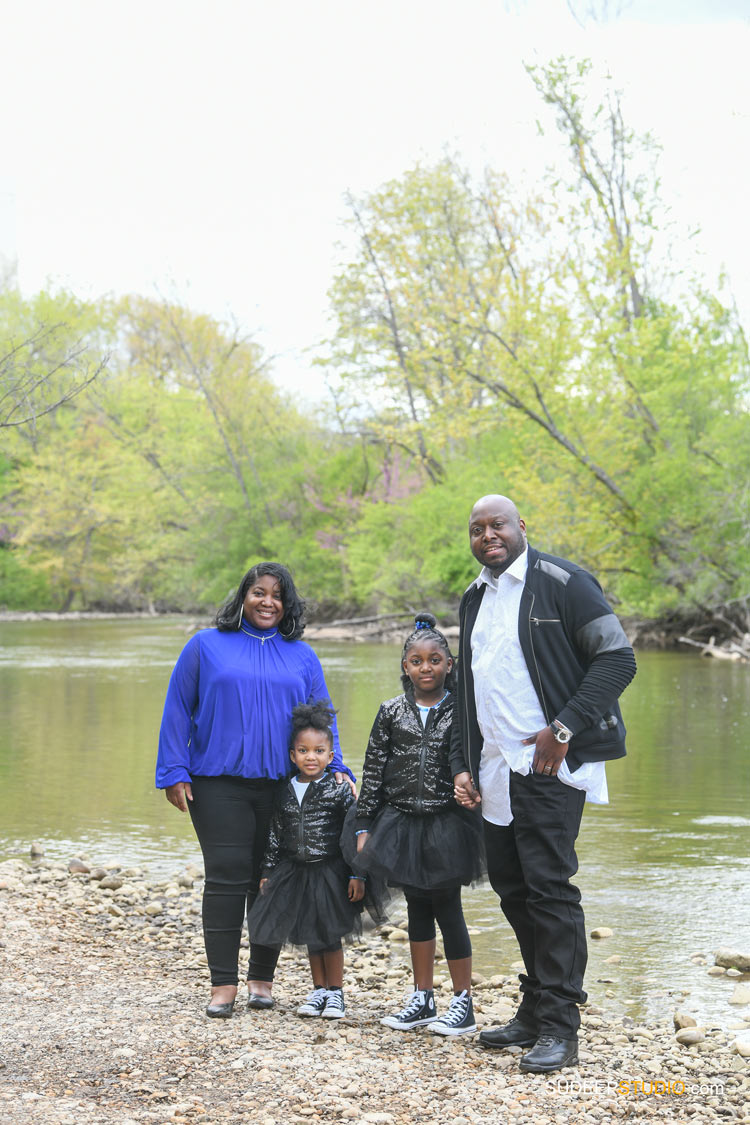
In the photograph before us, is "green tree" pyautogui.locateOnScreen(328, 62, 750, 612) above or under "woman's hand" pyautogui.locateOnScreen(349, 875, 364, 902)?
above

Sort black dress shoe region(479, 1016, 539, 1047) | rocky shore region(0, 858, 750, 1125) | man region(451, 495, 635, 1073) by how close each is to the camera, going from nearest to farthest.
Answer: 1. rocky shore region(0, 858, 750, 1125)
2. man region(451, 495, 635, 1073)
3. black dress shoe region(479, 1016, 539, 1047)

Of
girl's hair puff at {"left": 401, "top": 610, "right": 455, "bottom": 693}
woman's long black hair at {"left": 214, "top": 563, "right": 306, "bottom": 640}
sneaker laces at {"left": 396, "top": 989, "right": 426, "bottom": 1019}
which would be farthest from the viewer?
woman's long black hair at {"left": 214, "top": 563, "right": 306, "bottom": 640}

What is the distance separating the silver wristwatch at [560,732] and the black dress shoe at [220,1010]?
172 cm

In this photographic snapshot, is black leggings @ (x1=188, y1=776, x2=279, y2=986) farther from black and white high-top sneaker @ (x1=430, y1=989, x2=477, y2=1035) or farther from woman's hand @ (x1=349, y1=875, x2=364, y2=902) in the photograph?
black and white high-top sneaker @ (x1=430, y1=989, x2=477, y2=1035)

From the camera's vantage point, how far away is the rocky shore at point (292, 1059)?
363cm

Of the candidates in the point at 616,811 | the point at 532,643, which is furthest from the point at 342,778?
the point at 616,811

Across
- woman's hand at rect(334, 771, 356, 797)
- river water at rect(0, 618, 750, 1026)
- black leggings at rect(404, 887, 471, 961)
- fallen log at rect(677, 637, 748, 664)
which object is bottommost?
river water at rect(0, 618, 750, 1026)

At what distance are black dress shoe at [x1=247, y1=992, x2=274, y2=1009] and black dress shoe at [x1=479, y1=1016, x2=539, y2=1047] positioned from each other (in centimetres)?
93

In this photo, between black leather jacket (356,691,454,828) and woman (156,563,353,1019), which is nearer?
black leather jacket (356,691,454,828)

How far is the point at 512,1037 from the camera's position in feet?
14.0

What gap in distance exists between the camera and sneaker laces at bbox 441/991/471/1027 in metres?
4.44

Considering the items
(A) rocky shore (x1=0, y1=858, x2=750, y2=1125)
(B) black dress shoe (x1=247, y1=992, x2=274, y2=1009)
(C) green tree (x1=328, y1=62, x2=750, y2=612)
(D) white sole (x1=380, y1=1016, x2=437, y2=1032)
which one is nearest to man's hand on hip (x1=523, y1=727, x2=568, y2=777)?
(A) rocky shore (x1=0, y1=858, x2=750, y2=1125)

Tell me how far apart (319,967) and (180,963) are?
107 cm

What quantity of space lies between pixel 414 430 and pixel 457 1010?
991 inches
